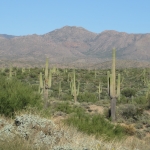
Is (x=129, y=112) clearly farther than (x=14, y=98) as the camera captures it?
Yes

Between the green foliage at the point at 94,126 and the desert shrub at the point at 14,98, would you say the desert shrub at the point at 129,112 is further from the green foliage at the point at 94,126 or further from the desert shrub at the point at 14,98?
the desert shrub at the point at 14,98

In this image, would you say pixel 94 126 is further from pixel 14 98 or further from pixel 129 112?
pixel 129 112

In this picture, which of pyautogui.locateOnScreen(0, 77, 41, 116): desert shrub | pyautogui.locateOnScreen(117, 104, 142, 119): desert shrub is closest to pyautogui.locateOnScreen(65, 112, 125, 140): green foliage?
pyautogui.locateOnScreen(0, 77, 41, 116): desert shrub

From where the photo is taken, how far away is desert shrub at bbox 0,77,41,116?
37.4ft

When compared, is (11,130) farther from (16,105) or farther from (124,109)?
(124,109)

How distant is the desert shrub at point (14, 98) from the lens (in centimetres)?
1140

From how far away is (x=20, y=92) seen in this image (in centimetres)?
1243

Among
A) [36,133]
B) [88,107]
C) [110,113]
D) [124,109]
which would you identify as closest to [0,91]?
[36,133]

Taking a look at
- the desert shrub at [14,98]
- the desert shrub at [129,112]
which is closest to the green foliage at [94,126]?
the desert shrub at [14,98]

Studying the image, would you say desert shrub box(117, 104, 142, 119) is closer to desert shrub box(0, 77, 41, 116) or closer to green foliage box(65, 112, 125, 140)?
green foliage box(65, 112, 125, 140)

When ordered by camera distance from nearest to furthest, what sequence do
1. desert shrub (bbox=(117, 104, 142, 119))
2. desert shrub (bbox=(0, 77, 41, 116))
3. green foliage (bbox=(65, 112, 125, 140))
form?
green foliage (bbox=(65, 112, 125, 140)) < desert shrub (bbox=(0, 77, 41, 116)) < desert shrub (bbox=(117, 104, 142, 119))

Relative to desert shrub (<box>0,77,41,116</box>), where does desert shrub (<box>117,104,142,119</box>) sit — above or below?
below

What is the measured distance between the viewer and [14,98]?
38.7 feet

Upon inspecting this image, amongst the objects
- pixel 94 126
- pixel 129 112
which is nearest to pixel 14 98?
pixel 94 126
